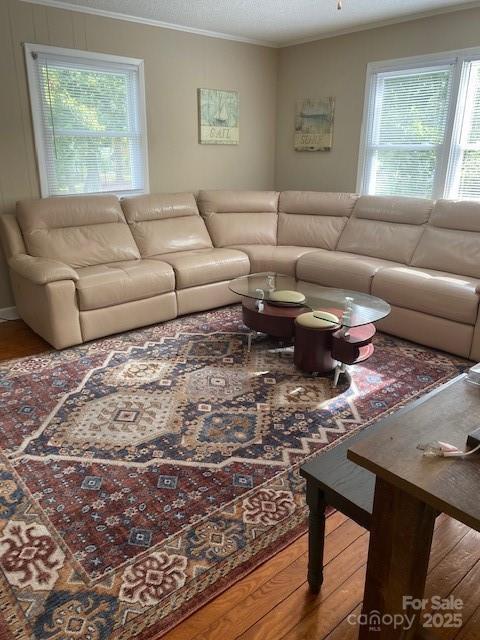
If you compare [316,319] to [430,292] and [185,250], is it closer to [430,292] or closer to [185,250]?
[430,292]

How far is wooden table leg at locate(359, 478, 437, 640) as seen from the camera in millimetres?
1075

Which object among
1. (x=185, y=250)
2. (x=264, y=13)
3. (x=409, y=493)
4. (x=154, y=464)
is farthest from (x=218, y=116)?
(x=409, y=493)

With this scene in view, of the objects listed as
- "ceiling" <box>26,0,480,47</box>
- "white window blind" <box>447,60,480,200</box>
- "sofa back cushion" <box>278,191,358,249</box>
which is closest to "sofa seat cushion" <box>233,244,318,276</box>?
"sofa back cushion" <box>278,191,358,249</box>

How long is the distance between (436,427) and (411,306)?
252cm

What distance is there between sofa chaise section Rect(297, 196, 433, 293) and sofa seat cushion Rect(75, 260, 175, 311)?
4.12ft

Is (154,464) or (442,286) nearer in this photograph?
(154,464)

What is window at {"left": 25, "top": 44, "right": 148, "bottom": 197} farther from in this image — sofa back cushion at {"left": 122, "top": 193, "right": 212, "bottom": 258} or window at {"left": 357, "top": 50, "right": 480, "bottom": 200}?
window at {"left": 357, "top": 50, "right": 480, "bottom": 200}

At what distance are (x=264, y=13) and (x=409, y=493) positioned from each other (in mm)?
4315

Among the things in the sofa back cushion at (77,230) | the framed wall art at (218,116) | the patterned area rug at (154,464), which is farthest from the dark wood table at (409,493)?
the framed wall art at (218,116)

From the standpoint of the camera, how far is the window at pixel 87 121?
3.94 meters

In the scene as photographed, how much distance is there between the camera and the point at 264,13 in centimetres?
414

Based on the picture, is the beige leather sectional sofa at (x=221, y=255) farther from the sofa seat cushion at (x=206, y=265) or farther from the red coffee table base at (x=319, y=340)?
the red coffee table base at (x=319, y=340)

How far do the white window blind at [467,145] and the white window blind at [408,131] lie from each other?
137 mm

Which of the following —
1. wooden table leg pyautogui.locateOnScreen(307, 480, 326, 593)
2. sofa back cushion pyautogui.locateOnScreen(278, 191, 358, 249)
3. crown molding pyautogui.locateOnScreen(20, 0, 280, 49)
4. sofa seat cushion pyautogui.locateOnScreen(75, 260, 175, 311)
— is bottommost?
wooden table leg pyautogui.locateOnScreen(307, 480, 326, 593)
